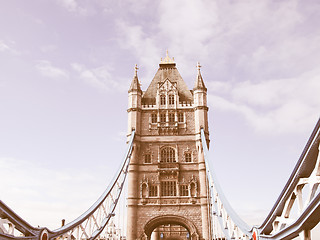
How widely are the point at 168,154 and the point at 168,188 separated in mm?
3453

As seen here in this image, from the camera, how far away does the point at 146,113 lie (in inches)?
1485

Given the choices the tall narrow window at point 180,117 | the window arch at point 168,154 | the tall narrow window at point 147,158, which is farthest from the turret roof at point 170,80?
the tall narrow window at point 147,158

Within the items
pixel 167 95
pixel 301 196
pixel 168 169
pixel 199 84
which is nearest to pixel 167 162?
pixel 168 169

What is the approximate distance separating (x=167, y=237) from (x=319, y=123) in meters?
34.0

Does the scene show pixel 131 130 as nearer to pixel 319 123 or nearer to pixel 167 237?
pixel 167 237

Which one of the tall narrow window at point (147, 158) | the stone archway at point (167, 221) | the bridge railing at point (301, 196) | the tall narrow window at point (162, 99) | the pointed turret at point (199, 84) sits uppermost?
the pointed turret at point (199, 84)

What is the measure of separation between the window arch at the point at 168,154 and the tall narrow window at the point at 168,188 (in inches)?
91.7

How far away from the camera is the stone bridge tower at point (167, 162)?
108 ft

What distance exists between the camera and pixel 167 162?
1369 inches

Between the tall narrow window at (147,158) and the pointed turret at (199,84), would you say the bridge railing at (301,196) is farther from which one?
the pointed turret at (199,84)

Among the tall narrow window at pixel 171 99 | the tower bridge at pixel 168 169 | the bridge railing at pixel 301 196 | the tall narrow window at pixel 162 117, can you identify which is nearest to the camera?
the bridge railing at pixel 301 196

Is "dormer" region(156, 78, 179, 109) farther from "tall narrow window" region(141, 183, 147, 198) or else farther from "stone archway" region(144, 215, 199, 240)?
"stone archway" region(144, 215, 199, 240)

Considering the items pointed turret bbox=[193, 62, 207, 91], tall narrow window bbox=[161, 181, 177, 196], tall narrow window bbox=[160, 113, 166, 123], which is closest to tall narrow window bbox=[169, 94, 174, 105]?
tall narrow window bbox=[160, 113, 166, 123]

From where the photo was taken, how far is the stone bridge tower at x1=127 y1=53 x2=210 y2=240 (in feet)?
108
